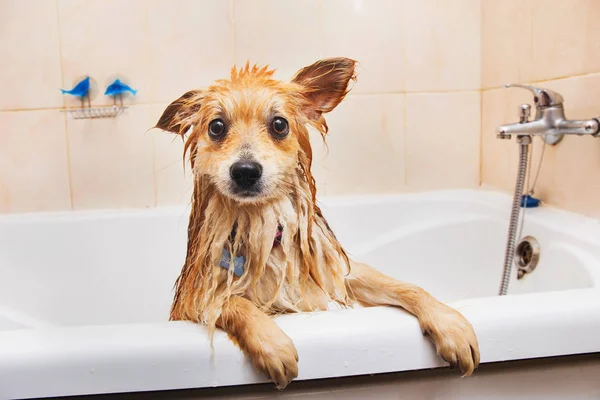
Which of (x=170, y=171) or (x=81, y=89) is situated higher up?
(x=81, y=89)

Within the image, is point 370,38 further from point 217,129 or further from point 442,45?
point 217,129

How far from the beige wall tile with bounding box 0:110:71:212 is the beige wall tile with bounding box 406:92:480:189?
3.02 feet

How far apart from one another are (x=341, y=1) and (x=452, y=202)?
0.61 metres

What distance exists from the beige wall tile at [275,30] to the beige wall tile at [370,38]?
0.04 m

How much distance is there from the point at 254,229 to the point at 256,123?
149 millimetres

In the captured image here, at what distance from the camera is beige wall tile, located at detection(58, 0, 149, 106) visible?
1189 mm

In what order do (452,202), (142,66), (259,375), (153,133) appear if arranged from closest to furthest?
(259,375) < (153,133) < (142,66) < (452,202)

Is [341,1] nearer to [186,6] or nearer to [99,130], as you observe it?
[186,6]

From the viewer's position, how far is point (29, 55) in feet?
4.30

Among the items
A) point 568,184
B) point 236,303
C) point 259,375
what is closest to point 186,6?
point 236,303

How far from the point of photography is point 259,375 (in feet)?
2.07

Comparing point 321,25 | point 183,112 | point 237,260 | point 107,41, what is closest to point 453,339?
point 237,260

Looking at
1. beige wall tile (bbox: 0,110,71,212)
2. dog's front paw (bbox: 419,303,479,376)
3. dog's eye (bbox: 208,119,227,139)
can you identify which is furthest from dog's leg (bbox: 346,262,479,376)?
beige wall tile (bbox: 0,110,71,212)

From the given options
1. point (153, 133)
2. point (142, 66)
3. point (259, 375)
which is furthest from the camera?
point (142, 66)
